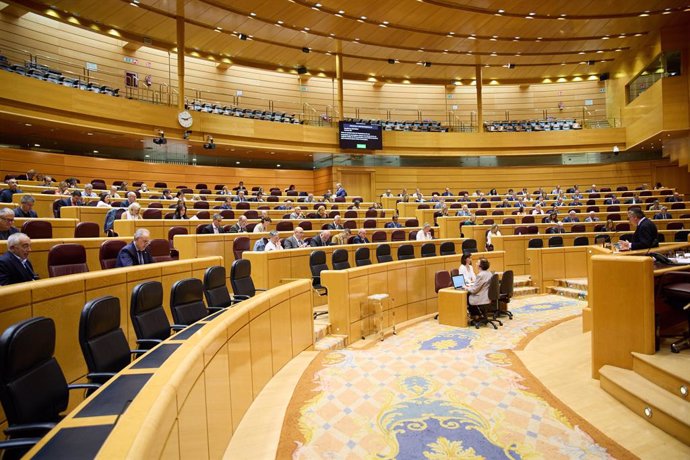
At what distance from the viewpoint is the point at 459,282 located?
6539 mm

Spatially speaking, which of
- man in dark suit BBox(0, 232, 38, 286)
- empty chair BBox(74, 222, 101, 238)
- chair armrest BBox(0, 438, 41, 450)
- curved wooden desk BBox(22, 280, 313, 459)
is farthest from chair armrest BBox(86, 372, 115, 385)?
empty chair BBox(74, 222, 101, 238)

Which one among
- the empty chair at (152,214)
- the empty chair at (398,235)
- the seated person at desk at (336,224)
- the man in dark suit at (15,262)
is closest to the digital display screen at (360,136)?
the seated person at desk at (336,224)

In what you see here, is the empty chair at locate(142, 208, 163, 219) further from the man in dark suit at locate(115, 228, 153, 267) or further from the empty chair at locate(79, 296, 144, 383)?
the empty chair at locate(79, 296, 144, 383)

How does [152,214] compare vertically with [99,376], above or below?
above

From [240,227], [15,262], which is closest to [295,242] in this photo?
[240,227]

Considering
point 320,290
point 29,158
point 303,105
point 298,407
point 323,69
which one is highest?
point 323,69

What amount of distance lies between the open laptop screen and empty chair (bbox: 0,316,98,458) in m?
5.31

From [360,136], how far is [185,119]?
5.69m

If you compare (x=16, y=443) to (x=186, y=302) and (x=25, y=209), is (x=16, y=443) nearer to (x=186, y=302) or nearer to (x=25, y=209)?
(x=186, y=302)

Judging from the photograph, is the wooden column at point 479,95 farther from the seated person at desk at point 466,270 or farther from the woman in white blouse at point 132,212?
the woman in white blouse at point 132,212

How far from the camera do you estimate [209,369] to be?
2152 millimetres

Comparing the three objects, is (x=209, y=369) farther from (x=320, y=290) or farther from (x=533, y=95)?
(x=533, y=95)

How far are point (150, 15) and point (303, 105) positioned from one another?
20.7 ft

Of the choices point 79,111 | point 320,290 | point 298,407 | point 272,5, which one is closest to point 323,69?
point 272,5
